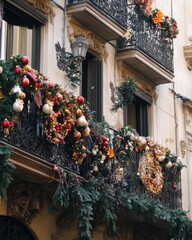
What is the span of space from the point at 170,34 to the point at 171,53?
0.52 m

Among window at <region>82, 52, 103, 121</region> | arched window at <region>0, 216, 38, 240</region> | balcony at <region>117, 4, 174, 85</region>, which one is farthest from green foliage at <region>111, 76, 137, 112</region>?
arched window at <region>0, 216, 38, 240</region>

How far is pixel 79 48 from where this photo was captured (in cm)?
1487

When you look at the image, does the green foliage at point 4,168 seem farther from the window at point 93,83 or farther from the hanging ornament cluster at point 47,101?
the window at point 93,83

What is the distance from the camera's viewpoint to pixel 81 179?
1284 centimetres

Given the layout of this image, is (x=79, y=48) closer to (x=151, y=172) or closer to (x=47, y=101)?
(x=47, y=101)

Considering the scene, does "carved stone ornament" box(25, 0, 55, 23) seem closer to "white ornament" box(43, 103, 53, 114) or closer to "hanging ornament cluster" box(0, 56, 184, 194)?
"hanging ornament cluster" box(0, 56, 184, 194)

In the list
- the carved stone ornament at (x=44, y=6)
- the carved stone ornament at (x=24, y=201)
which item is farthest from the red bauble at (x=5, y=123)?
the carved stone ornament at (x=44, y=6)

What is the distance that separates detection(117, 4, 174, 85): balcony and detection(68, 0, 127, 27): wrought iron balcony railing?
757 millimetres

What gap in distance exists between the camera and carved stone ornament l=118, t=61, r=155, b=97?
17406 millimetres

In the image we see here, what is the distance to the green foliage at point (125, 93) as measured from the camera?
16.6 m

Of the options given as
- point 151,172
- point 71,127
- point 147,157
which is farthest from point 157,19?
point 71,127

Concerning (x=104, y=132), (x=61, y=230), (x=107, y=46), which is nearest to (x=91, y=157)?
(x=104, y=132)

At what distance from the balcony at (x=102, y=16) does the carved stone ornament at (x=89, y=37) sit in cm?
12

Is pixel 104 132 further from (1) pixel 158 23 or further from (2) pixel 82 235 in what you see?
(1) pixel 158 23
